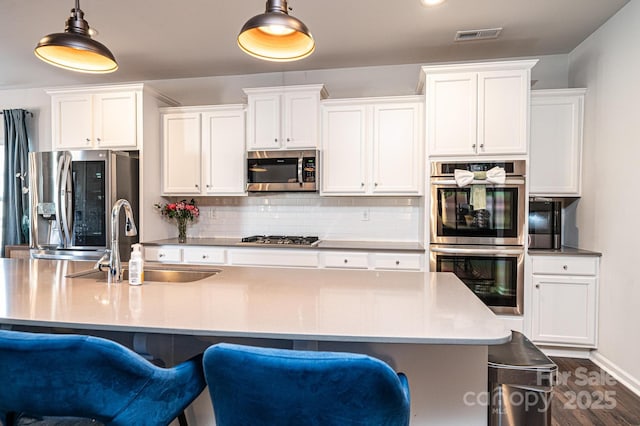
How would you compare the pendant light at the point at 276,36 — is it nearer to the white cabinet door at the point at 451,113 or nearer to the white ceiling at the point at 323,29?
the white ceiling at the point at 323,29

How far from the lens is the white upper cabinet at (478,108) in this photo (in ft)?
9.81

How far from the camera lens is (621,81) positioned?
2643mm

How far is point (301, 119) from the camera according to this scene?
350cm

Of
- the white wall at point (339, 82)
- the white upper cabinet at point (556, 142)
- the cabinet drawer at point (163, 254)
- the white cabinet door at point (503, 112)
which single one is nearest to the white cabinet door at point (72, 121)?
the white wall at point (339, 82)

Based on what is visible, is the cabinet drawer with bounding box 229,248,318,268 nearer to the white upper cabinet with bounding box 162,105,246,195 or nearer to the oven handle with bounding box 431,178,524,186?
the white upper cabinet with bounding box 162,105,246,195

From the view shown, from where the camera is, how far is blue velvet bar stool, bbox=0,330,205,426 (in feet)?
3.18

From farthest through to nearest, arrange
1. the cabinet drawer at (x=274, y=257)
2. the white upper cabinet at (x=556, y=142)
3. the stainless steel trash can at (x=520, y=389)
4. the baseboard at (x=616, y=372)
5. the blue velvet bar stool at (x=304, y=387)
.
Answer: the cabinet drawer at (x=274, y=257) < the white upper cabinet at (x=556, y=142) < the baseboard at (x=616, y=372) < the stainless steel trash can at (x=520, y=389) < the blue velvet bar stool at (x=304, y=387)

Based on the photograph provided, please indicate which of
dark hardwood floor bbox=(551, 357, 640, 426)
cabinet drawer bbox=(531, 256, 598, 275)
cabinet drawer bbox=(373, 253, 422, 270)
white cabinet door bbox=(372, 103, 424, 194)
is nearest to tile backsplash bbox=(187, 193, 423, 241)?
white cabinet door bbox=(372, 103, 424, 194)

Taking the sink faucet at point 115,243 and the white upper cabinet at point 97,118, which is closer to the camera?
the sink faucet at point 115,243

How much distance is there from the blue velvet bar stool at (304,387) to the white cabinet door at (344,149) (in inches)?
107

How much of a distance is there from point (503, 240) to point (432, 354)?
1.97 meters

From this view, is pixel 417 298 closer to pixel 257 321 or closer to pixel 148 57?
pixel 257 321

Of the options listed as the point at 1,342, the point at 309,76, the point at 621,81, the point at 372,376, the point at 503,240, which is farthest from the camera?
the point at 309,76

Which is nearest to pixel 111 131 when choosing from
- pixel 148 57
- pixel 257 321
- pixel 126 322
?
pixel 148 57
